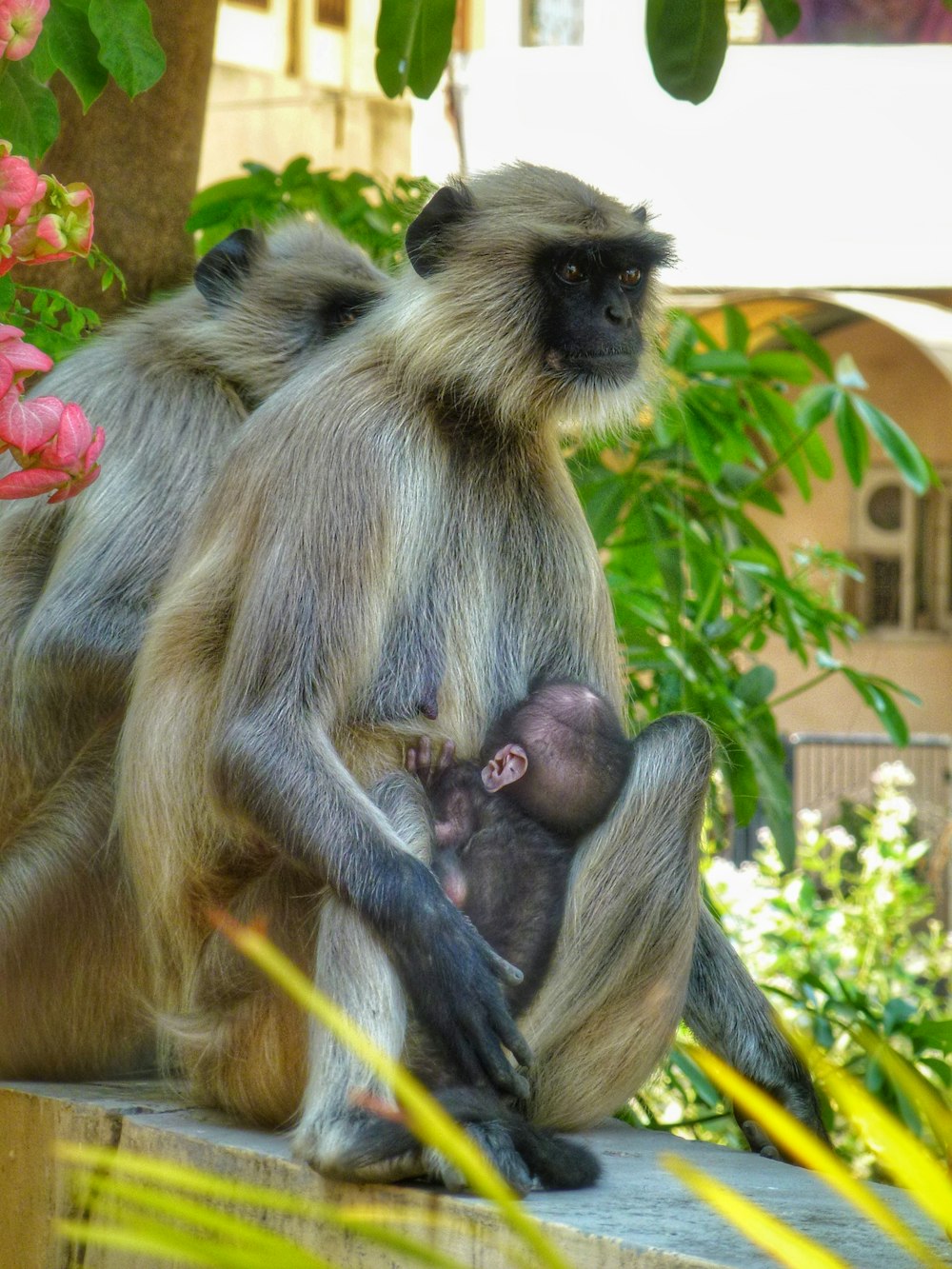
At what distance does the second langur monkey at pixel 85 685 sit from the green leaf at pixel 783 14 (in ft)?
2.80

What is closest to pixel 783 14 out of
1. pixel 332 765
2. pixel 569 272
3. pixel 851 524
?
pixel 569 272

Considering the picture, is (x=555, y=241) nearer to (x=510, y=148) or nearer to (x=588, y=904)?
(x=588, y=904)

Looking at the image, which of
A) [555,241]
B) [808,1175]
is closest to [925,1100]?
[808,1175]

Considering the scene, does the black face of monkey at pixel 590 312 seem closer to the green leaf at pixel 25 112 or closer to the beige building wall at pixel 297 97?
the green leaf at pixel 25 112

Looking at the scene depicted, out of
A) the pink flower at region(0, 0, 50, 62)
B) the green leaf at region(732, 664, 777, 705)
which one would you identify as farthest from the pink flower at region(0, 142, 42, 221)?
the green leaf at region(732, 664, 777, 705)

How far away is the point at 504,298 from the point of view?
9.04 ft

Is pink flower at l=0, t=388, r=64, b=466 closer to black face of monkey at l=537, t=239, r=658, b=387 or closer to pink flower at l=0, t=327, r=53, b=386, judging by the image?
pink flower at l=0, t=327, r=53, b=386

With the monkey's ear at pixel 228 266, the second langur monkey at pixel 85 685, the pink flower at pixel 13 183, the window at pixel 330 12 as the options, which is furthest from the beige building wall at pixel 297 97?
the pink flower at pixel 13 183

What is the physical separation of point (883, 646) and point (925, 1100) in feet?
39.4

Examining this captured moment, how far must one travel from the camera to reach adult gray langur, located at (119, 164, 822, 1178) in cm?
228

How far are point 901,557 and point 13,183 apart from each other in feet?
39.0

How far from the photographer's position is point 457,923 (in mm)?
2271

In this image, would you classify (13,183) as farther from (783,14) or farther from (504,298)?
(783,14)

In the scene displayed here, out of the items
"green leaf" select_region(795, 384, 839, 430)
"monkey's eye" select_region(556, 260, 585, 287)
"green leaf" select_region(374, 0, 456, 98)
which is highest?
"green leaf" select_region(374, 0, 456, 98)
